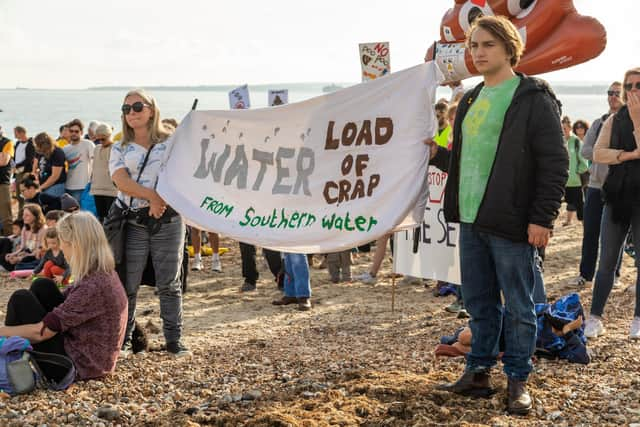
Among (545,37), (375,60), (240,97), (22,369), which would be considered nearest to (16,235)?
(240,97)

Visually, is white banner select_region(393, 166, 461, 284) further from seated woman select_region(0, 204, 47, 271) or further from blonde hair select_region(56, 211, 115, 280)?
seated woman select_region(0, 204, 47, 271)

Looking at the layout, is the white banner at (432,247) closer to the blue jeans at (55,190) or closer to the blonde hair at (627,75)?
the blonde hair at (627,75)

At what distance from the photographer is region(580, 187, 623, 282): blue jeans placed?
809 cm

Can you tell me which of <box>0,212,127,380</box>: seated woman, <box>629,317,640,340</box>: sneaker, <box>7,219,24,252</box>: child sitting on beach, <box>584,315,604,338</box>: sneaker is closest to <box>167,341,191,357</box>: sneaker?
<box>0,212,127,380</box>: seated woman

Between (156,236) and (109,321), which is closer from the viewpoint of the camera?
(109,321)

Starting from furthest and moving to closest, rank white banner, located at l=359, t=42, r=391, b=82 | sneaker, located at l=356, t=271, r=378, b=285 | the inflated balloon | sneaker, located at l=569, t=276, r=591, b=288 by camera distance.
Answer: sneaker, located at l=356, t=271, r=378, b=285
white banner, located at l=359, t=42, r=391, b=82
the inflated balloon
sneaker, located at l=569, t=276, r=591, b=288

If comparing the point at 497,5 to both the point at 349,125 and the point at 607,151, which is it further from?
the point at 349,125

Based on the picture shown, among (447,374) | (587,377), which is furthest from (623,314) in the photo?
(447,374)

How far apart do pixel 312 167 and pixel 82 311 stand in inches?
78.7

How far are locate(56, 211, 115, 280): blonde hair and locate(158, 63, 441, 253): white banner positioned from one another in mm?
746

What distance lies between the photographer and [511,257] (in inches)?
175

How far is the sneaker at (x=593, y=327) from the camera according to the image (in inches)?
257

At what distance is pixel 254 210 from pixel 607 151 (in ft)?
Answer: 9.77

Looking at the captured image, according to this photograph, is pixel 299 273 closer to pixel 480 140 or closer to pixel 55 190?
pixel 480 140
